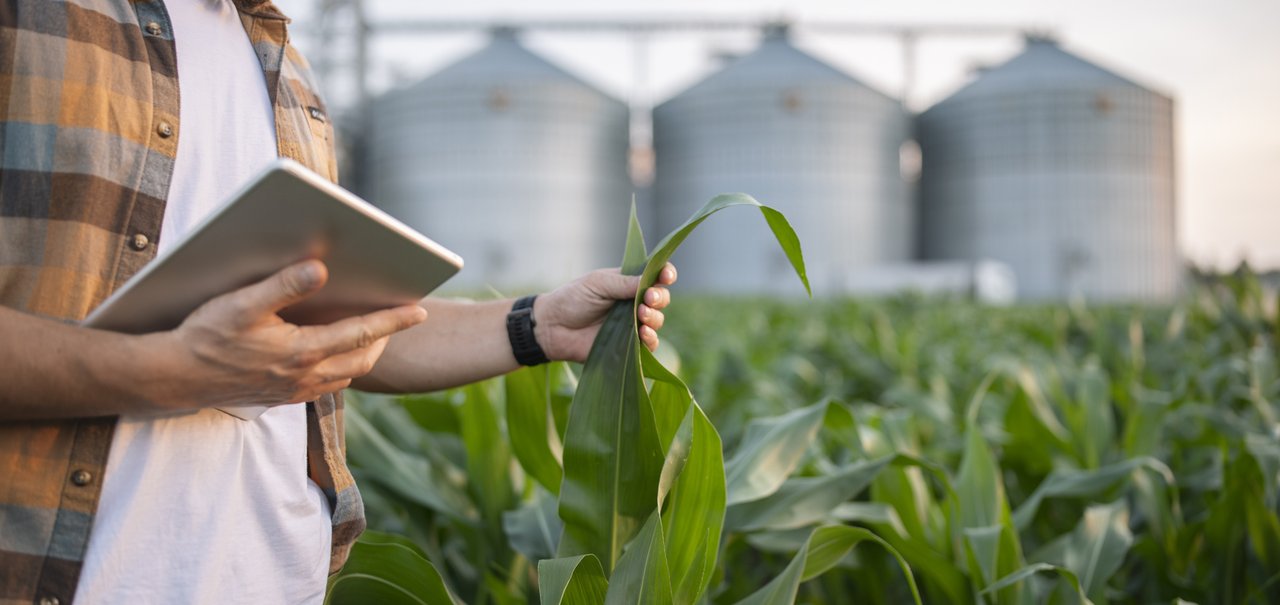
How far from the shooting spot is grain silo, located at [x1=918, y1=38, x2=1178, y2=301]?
26.8m

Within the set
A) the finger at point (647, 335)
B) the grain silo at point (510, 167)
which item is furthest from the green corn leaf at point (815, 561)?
the grain silo at point (510, 167)

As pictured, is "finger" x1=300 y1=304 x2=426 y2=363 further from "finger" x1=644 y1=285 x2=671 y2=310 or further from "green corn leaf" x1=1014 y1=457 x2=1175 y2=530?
"green corn leaf" x1=1014 y1=457 x2=1175 y2=530

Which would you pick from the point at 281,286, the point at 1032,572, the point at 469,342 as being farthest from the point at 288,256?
the point at 1032,572

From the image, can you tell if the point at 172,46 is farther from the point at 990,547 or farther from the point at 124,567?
the point at 990,547

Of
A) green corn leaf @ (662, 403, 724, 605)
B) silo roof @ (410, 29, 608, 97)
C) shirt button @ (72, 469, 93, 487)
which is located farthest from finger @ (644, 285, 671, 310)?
silo roof @ (410, 29, 608, 97)

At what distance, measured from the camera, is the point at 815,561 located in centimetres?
108

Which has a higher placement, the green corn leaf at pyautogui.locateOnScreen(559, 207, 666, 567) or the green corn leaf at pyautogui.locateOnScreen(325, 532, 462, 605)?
the green corn leaf at pyautogui.locateOnScreen(559, 207, 666, 567)

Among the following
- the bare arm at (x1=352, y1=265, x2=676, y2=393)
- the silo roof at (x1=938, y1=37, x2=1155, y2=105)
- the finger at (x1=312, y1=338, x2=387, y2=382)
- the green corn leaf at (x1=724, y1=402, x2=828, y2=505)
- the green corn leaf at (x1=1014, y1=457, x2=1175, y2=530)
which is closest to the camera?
the finger at (x1=312, y1=338, x2=387, y2=382)

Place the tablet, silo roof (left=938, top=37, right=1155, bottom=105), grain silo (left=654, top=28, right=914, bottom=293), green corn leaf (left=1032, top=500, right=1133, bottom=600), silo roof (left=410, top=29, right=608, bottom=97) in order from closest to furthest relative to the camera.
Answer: the tablet
green corn leaf (left=1032, top=500, right=1133, bottom=600)
grain silo (left=654, top=28, right=914, bottom=293)
silo roof (left=410, top=29, right=608, bottom=97)
silo roof (left=938, top=37, right=1155, bottom=105)

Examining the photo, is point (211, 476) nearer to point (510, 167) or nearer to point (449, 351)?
point (449, 351)

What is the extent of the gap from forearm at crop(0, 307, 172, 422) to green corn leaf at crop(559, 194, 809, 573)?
383 mm

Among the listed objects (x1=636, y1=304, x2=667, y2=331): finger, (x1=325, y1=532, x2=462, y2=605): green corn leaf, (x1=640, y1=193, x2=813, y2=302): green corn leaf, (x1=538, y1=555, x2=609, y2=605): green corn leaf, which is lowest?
(x1=325, y1=532, x2=462, y2=605): green corn leaf

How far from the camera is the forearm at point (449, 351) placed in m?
1.09

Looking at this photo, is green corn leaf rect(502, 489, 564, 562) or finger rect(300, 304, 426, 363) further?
green corn leaf rect(502, 489, 564, 562)
